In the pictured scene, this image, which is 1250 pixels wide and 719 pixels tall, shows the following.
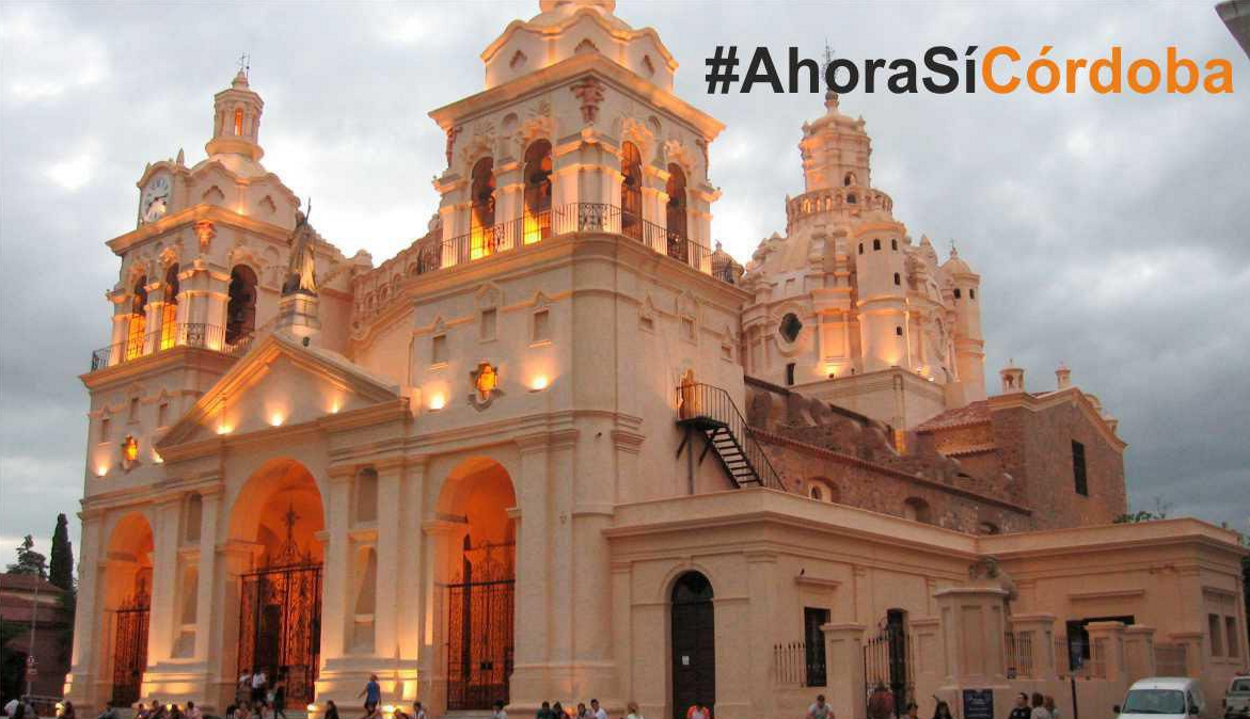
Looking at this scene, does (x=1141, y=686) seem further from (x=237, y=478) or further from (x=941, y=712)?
(x=237, y=478)

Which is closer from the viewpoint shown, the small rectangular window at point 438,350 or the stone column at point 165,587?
the small rectangular window at point 438,350

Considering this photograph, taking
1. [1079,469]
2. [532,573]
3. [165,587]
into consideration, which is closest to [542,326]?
[532,573]

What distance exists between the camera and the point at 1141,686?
24.5 m

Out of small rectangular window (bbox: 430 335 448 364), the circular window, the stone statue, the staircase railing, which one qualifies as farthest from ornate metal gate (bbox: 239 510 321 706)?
the circular window

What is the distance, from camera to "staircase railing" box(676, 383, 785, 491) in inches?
1305

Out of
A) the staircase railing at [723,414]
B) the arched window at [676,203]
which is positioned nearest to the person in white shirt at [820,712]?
the staircase railing at [723,414]

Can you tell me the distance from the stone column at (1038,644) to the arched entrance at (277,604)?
1911 centimetres

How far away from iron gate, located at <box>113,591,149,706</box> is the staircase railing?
19842mm

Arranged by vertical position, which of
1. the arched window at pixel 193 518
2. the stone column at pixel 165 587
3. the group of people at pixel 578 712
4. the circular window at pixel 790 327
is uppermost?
the circular window at pixel 790 327

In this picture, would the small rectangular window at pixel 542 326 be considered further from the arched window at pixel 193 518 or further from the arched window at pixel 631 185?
the arched window at pixel 193 518

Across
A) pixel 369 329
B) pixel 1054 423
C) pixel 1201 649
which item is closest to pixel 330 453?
pixel 369 329

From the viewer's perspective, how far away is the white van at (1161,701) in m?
23.7

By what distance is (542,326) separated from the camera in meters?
32.3

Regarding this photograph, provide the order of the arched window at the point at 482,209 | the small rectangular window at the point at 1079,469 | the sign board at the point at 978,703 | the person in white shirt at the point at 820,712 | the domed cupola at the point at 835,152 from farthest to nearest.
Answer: the domed cupola at the point at 835,152, the small rectangular window at the point at 1079,469, the arched window at the point at 482,209, the sign board at the point at 978,703, the person in white shirt at the point at 820,712
